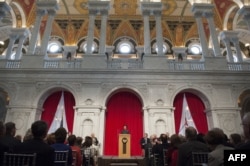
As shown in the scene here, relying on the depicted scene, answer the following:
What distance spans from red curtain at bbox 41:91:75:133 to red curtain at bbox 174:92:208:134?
5.46 metres

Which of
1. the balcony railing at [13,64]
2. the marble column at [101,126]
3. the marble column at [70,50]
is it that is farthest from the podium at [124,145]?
the marble column at [70,50]

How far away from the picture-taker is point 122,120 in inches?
487

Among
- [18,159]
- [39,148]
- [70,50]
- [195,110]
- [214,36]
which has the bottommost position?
[18,159]

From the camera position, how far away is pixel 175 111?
Answer: 1226 centimetres

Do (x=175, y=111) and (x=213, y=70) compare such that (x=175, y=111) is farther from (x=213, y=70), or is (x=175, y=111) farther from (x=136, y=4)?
(x=136, y=4)

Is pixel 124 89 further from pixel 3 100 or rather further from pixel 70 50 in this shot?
pixel 70 50

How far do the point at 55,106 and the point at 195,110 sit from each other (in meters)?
7.41

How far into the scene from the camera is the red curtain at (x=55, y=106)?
12.1 m

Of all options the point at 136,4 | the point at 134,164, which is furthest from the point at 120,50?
the point at 134,164

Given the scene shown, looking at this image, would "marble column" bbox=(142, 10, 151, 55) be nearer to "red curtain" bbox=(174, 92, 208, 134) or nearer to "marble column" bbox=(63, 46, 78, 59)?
"red curtain" bbox=(174, 92, 208, 134)

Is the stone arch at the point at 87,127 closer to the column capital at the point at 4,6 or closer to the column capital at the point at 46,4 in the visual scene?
the column capital at the point at 46,4

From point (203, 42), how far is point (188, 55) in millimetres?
7600

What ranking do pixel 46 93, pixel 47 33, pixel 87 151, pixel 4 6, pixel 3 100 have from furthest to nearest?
pixel 4 6 < pixel 47 33 < pixel 3 100 < pixel 46 93 < pixel 87 151

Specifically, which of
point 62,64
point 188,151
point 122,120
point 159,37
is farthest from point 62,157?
point 159,37
